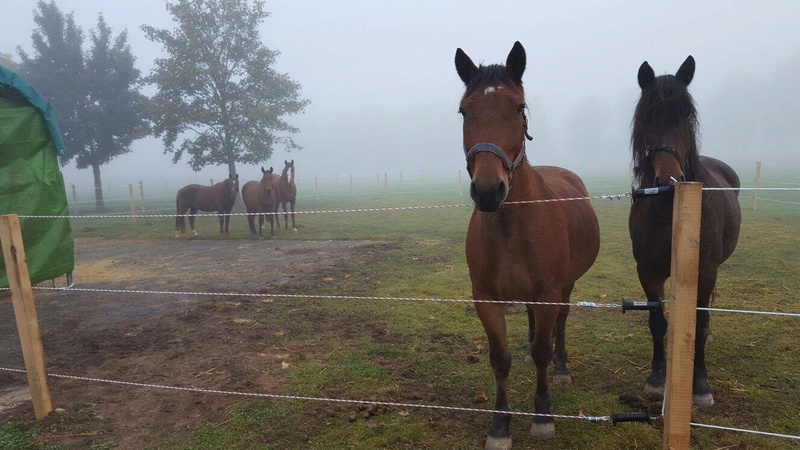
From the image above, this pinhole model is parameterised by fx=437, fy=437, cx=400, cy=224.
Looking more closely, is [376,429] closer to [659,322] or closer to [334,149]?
[659,322]

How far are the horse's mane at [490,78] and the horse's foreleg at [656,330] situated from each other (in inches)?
76.6

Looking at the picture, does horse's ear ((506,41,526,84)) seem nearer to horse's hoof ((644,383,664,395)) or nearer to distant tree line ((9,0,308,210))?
horse's hoof ((644,383,664,395))

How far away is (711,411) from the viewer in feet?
10.1

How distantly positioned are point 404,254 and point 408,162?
153 m

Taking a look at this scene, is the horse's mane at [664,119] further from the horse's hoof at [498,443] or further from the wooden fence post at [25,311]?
the wooden fence post at [25,311]

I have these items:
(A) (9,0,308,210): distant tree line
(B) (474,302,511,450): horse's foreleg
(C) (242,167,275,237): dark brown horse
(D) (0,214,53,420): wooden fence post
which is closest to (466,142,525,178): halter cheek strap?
(B) (474,302,511,450): horse's foreleg

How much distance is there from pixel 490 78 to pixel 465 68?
0.32 m

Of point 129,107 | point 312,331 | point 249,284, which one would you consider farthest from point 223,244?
point 129,107

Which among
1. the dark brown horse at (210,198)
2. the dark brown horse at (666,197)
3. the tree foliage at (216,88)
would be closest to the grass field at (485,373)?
the dark brown horse at (666,197)

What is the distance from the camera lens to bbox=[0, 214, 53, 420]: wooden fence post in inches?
129

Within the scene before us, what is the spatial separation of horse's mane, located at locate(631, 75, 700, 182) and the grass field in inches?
68.0

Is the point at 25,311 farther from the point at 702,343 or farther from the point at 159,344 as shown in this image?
the point at 702,343

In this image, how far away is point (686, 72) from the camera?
3227 millimetres

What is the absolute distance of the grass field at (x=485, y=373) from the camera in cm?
292
